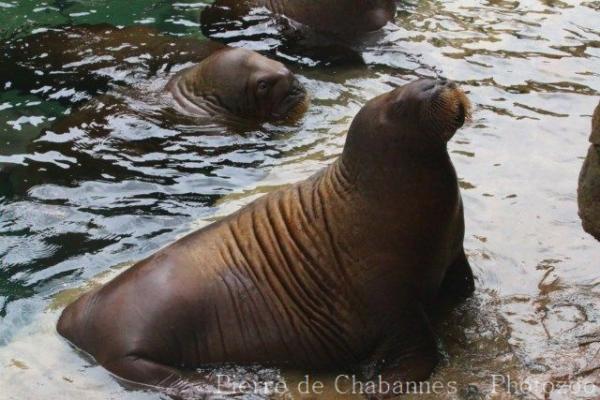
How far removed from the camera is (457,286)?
526 centimetres

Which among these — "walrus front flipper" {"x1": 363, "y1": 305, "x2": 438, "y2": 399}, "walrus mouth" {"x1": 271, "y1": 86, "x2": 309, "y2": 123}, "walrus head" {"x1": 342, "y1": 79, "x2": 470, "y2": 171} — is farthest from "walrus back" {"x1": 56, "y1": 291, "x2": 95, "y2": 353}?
"walrus mouth" {"x1": 271, "y1": 86, "x2": 309, "y2": 123}

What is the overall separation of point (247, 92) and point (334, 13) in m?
2.45

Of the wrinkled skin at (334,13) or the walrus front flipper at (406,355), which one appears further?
the wrinkled skin at (334,13)

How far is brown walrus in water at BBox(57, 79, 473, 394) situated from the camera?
4766 mm

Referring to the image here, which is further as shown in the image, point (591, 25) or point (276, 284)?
point (591, 25)

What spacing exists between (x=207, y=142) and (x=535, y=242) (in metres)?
3.29

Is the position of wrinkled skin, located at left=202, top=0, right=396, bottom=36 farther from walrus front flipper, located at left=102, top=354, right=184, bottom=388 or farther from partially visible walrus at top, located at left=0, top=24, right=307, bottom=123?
walrus front flipper, located at left=102, top=354, right=184, bottom=388

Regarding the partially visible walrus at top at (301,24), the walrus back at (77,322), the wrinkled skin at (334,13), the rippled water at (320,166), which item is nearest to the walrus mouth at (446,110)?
the rippled water at (320,166)

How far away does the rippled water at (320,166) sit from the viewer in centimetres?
498

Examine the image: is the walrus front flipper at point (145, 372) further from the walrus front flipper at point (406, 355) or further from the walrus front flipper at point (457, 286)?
the walrus front flipper at point (457, 286)

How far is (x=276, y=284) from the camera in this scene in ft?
16.6

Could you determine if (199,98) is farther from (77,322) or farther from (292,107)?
(77,322)

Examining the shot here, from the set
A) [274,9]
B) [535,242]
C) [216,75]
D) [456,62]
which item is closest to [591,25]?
[456,62]

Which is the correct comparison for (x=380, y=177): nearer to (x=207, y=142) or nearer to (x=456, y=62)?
(x=207, y=142)
